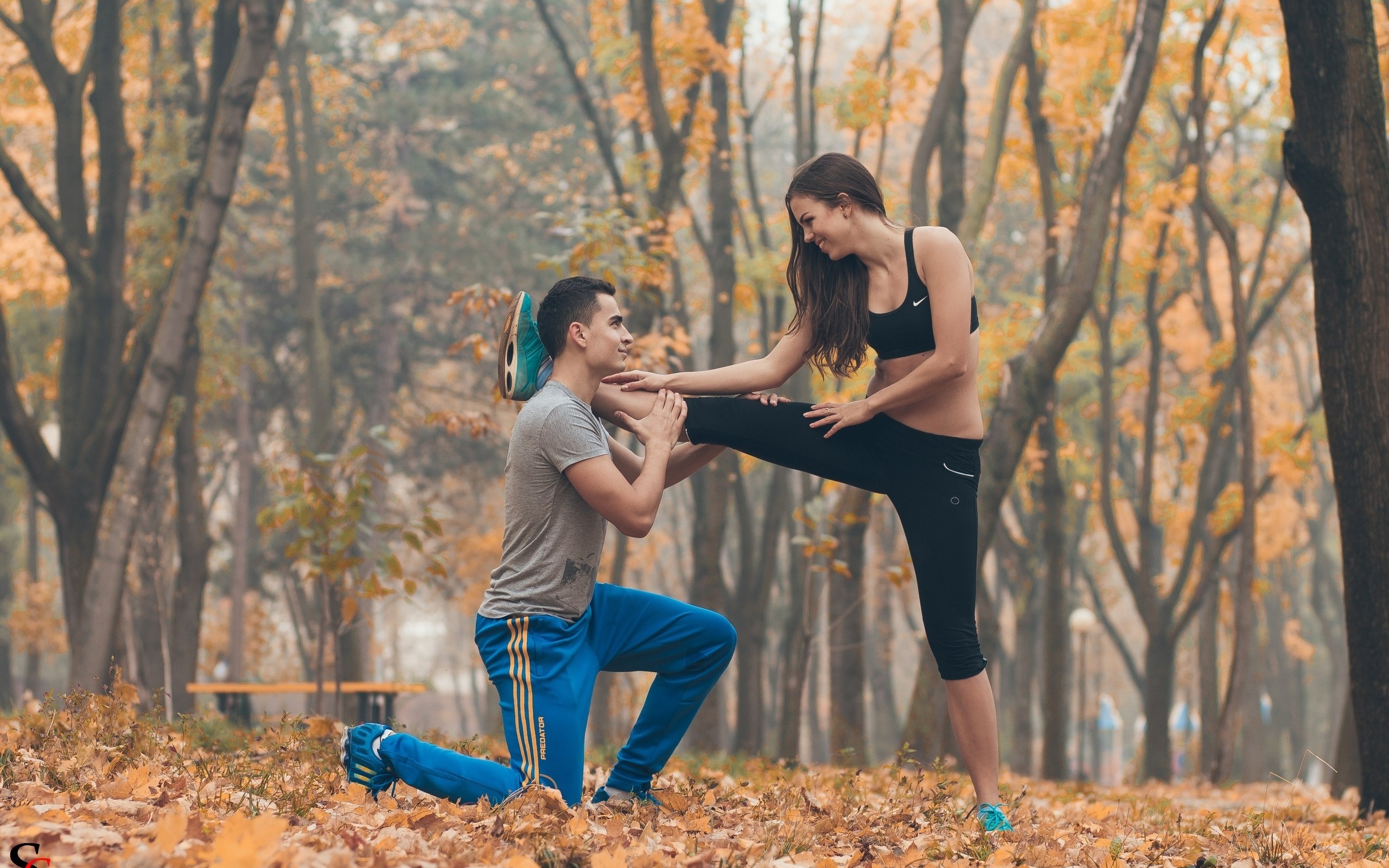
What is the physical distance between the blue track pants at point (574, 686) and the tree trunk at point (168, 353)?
18.3 ft

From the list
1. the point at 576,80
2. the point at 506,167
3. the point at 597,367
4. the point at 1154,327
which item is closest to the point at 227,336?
the point at 506,167

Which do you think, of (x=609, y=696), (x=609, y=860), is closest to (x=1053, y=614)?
(x=609, y=696)

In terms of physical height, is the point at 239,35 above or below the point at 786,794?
above

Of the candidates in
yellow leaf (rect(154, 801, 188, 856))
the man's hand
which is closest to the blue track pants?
the man's hand

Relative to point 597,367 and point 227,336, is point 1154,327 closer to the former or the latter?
point 597,367

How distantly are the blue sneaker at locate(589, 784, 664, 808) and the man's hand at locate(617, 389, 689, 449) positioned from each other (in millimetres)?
1246

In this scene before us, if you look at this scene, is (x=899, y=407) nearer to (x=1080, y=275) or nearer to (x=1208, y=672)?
(x=1080, y=275)

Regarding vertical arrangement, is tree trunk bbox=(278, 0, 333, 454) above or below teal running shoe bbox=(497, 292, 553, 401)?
above

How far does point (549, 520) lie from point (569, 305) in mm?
767

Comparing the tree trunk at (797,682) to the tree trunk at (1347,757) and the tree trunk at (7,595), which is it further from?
the tree trunk at (7,595)

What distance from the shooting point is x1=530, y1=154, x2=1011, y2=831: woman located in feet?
13.6

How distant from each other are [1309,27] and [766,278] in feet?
23.4

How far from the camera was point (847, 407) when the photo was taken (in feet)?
14.0

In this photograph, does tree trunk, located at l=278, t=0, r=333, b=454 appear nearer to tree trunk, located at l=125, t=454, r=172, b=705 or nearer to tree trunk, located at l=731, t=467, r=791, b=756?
tree trunk, located at l=125, t=454, r=172, b=705
